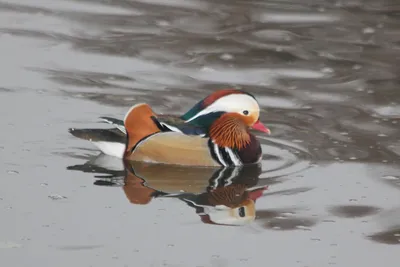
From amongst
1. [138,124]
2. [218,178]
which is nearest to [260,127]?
[218,178]

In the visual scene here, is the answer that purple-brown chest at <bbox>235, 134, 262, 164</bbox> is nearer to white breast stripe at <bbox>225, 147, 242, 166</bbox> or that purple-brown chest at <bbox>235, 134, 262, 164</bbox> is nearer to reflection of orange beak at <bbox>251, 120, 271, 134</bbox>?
white breast stripe at <bbox>225, 147, 242, 166</bbox>

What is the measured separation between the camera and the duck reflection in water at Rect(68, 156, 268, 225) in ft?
26.7

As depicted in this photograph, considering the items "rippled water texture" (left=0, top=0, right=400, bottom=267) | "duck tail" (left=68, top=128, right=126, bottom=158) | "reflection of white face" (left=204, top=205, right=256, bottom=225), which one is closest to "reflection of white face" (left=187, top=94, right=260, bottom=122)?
"rippled water texture" (left=0, top=0, right=400, bottom=267)

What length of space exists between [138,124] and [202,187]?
720 mm

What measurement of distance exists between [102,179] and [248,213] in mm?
1078

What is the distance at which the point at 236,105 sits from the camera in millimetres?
9320

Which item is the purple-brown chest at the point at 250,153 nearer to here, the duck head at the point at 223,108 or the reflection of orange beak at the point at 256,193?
the duck head at the point at 223,108

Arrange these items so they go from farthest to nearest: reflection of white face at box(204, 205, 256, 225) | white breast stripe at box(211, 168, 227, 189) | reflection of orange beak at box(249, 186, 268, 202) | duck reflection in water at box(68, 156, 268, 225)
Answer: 1. white breast stripe at box(211, 168, 227, 189)
2. reflection of orange beak at box(249, 186, 268, 202)
3. duck reflection in water at box(68, 156, 268, 225)
4. reflection of white face at box(204, 205, 256, 225)

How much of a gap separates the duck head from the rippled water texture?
0.36 metres

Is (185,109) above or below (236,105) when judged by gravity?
below

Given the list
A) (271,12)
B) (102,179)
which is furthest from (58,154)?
(271,12)

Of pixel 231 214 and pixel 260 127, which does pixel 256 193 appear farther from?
pixel 260 127

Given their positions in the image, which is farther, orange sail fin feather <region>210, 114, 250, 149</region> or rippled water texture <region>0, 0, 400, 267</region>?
orange sail fin feather <region>210, 114, 250, 149</region>

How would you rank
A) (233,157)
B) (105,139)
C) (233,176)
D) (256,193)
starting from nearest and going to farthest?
(256,193) → (233,176) → (105,139) → (233,157)
